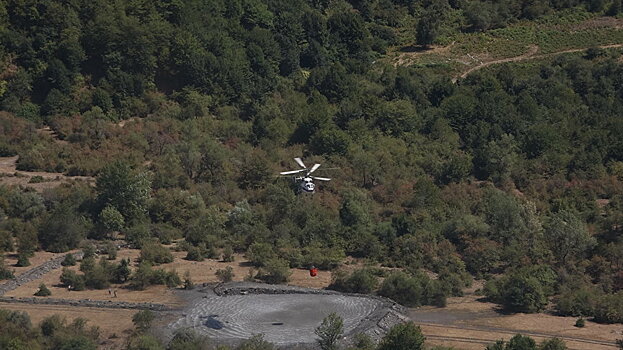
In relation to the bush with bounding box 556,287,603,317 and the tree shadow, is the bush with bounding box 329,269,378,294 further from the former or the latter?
the tree shadow

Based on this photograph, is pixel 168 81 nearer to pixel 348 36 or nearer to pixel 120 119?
pixel 120 119

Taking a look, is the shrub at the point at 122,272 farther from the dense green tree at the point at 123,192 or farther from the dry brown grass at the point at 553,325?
the dry brown grass at the point at 553,325

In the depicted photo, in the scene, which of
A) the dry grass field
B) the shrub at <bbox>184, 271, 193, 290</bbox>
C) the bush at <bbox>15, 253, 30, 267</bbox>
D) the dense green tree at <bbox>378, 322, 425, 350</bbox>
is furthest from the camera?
the bush at <bbox>15, 253, 30, 267</bbox>

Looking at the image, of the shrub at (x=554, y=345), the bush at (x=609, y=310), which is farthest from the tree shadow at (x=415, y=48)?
the shrub at (x=554, y=345)

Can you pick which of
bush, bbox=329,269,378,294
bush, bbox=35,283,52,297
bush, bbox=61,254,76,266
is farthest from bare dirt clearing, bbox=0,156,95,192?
bush, bbox=329,269,378,294

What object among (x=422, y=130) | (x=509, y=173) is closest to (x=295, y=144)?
(x=422, y=130)

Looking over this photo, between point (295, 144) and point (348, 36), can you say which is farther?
point (348, 36)

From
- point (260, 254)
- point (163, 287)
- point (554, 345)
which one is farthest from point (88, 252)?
point (554, 345)
